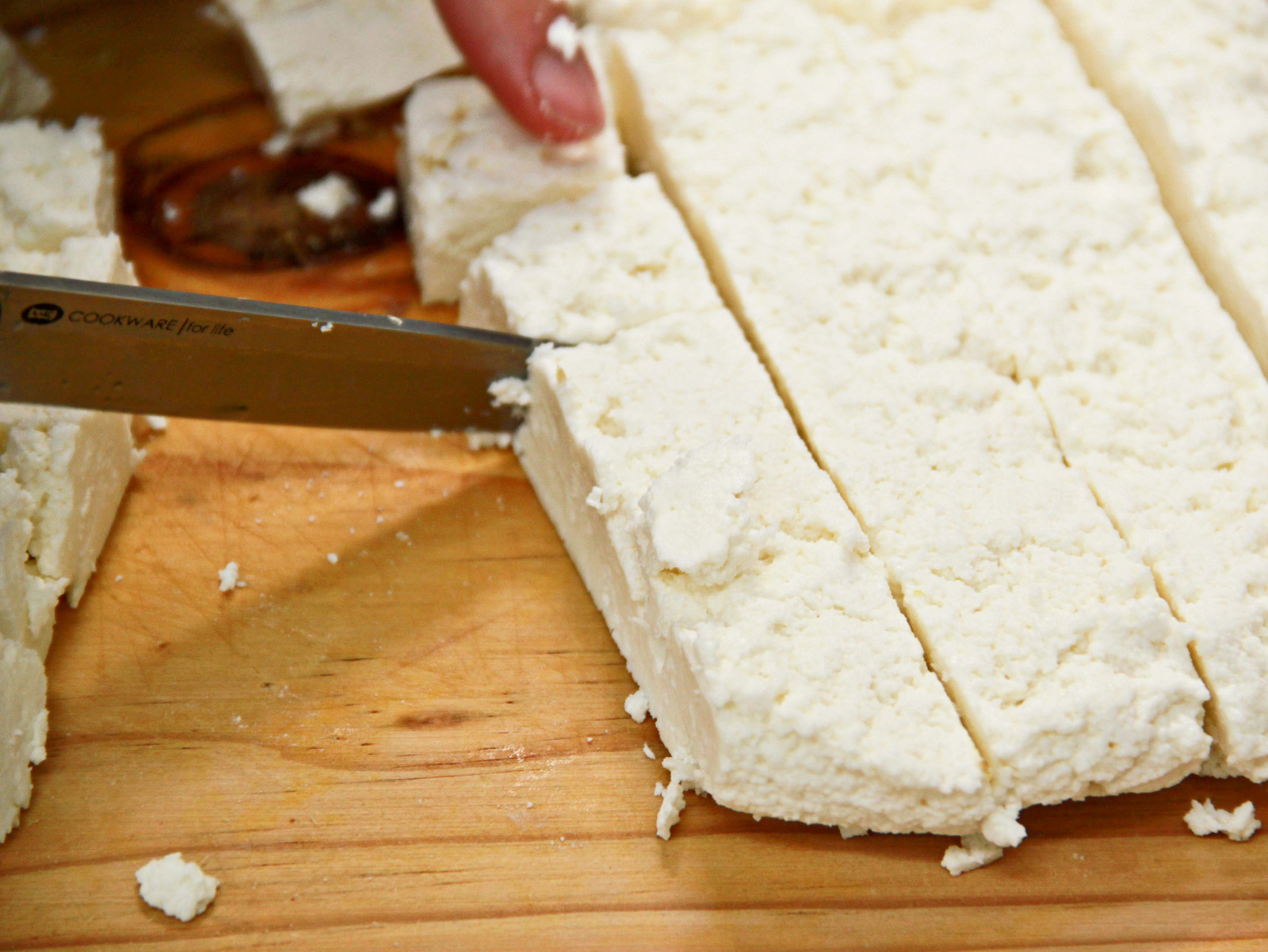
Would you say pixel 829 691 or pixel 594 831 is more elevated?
pixel 829 691

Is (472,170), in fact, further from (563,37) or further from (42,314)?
(42,314)

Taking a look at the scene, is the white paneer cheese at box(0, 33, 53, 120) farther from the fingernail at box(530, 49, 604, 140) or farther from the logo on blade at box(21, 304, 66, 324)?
the fingernail at box(530, 49, 604, 140)

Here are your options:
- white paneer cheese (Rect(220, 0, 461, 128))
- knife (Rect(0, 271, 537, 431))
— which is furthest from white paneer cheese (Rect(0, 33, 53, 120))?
knife (Rect(0, 271, 537, 431))

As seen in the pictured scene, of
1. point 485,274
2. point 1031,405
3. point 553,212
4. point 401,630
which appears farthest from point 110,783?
point 1031,405

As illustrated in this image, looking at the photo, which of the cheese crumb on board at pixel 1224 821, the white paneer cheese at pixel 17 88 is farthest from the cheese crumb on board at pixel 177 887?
the white paneer cheese at pixel 17 88

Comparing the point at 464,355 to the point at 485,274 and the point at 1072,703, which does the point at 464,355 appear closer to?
the point at 485,274

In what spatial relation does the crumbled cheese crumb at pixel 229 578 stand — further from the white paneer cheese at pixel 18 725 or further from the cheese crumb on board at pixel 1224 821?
the cheese crumb on board at pixel 1224 821

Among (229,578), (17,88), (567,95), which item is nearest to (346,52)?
(567,95)
